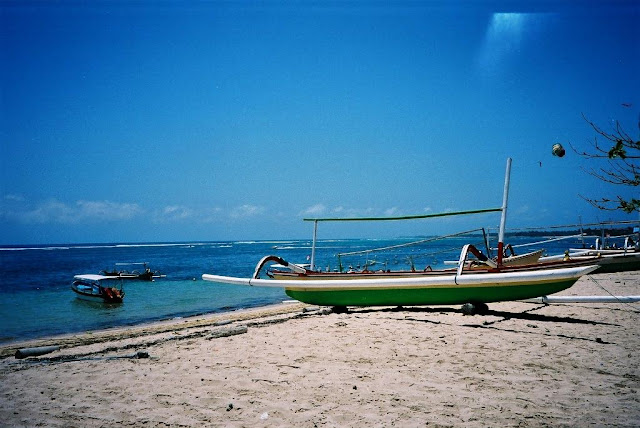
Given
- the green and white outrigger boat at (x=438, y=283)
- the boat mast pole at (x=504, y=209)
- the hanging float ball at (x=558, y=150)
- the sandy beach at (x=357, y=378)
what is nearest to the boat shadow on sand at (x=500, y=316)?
the sandy beach at (x=357, y=378)

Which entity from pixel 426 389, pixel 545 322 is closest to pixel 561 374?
pixel 426 389

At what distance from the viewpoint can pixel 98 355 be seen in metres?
6.78

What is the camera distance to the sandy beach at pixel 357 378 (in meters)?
3.64

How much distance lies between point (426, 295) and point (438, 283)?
30.5 inches

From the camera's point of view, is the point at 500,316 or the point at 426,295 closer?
the point at 500,316

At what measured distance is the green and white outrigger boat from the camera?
283 inches

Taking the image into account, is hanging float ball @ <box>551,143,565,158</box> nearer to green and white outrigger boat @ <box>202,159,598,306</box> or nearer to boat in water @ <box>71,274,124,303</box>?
green and white outrigger boat @ <box>202,159,598,306</box>

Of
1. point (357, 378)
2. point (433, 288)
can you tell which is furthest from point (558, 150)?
point (433, 288)

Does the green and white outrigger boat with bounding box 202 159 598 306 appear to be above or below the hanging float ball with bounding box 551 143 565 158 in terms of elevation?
below

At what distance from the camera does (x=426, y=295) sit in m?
8.48

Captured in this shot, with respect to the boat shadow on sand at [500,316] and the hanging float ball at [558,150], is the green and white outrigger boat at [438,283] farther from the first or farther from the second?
the hanging float ball at [558,150]

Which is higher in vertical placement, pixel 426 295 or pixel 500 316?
Result: pixel 426 295

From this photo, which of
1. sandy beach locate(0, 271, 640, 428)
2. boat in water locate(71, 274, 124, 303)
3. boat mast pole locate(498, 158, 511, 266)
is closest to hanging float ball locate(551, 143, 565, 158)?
sandy beach locate(0, 271, 640, 428)

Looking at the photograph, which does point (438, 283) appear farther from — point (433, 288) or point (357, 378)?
point (357, 378)
